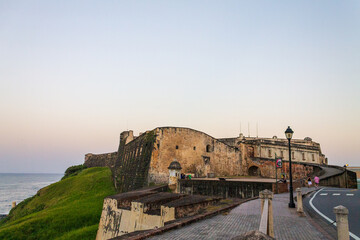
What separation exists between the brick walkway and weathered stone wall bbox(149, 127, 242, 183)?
573 inches

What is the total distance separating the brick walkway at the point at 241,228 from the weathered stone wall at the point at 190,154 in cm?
1456

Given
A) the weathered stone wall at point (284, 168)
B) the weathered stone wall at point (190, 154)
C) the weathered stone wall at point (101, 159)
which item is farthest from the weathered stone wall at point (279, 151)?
the weathered stone wall at point (101, 159)

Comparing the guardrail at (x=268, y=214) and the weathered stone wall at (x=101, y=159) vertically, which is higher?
the weathered stone wall at (x=101, y=159)

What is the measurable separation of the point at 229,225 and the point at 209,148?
69.5 ft

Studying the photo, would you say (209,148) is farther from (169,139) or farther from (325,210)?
(325,210)

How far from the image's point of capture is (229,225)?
7914mm

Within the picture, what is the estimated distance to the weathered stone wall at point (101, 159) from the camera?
171ft

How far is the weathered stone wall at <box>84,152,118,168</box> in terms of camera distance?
171 ft

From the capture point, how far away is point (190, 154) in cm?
2669

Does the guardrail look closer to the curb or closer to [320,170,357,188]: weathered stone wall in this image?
the curb

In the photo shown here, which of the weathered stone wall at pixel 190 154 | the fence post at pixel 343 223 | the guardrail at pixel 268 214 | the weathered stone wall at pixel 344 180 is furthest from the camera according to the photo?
the weathered stone wall at pixel 344 180

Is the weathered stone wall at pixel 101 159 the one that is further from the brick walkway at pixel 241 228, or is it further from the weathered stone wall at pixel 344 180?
the brick walkway at pixel 241 228

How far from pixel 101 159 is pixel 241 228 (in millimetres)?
→ 56111

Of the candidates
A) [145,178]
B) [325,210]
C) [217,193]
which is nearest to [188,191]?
[217,193]
